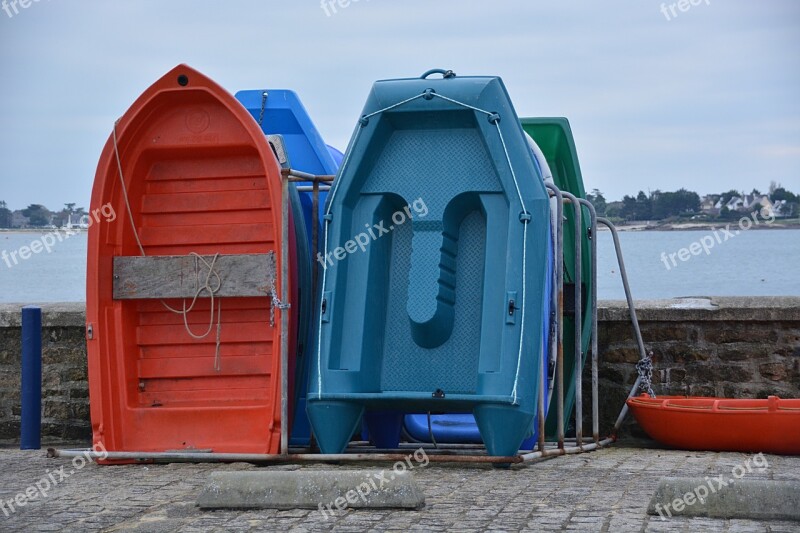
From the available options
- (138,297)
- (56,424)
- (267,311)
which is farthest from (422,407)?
(56,424)

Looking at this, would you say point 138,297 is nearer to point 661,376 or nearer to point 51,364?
point 51,364

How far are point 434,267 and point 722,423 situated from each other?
1.95 m

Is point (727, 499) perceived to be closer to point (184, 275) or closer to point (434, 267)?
point (434, 267)

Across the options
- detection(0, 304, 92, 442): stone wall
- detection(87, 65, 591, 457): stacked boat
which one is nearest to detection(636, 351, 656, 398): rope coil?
detection(87, 65, 591, 457): stacked boat

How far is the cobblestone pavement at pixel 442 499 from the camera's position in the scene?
473cm

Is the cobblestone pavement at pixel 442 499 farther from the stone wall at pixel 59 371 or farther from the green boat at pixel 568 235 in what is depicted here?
the stone wall at pixel 59 371

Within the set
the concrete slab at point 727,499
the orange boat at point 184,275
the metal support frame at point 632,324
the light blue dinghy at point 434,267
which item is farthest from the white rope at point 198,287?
the concrete slab at point 727,499

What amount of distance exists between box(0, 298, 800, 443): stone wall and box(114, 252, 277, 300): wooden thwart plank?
123 cm

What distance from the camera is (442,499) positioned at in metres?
5.32

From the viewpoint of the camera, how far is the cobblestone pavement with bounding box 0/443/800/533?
473cm

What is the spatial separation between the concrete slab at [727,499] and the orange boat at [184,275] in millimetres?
2635

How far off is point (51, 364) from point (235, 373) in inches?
68.3

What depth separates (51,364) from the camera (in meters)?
8.26

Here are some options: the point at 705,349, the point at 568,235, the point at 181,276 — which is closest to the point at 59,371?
the point at 181,276
